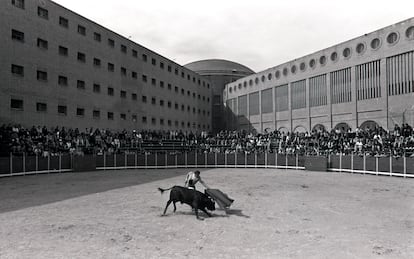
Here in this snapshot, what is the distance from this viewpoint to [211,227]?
8945mm

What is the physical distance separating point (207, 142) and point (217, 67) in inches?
1971

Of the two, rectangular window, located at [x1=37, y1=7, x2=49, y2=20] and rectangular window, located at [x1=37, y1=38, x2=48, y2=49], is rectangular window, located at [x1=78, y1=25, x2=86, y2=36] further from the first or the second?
rectangular window, located at [x1=37, y1=38, x2=48, y2=49]

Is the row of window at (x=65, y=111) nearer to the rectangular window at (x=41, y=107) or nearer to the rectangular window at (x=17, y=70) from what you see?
the rectangular window at (x=41, y=107)

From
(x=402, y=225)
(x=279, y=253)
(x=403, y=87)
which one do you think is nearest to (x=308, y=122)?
(x=403, y=87)

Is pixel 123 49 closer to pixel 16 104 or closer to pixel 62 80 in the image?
pixel 62 80

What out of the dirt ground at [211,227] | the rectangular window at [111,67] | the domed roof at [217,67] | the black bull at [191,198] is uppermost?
the domed roof at [217,67]

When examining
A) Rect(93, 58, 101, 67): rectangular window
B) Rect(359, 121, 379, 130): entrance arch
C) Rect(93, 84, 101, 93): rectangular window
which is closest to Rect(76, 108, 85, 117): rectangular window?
Rect(93, 84, 101, 93): rectangular window

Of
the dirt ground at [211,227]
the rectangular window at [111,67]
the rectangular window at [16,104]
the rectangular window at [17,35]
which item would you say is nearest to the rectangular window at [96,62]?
the rectangular window at [111,67]

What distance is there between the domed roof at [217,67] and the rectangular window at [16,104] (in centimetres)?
5598

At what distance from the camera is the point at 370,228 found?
8.68 meters

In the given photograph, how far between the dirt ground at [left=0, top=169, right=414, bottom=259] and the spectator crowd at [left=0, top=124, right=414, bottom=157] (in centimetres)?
1255

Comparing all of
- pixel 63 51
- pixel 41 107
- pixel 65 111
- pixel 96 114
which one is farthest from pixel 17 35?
pixel 96 114

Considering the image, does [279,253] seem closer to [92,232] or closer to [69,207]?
[92,232]

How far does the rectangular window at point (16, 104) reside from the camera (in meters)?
31.1
